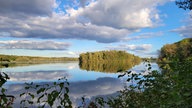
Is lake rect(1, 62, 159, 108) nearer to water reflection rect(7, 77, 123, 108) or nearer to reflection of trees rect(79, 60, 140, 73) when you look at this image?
water reflection rect(7, 77, 123, 108)

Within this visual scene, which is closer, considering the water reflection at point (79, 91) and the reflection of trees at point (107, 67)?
the water reflection at point (79, 91)

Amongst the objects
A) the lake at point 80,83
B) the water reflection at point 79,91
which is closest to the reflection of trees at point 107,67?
the lake at point 80,83

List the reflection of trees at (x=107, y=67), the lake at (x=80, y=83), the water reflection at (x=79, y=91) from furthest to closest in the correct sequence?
the reflection of trees at (x=107, y=67), the lake at (x=80, y=83), the water reflection at (x=79, y=91)

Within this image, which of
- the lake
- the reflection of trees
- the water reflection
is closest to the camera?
the water reflection

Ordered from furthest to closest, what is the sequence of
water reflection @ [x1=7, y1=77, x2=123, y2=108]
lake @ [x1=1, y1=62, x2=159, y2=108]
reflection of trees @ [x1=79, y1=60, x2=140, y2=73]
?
reflection of trees @ [x1=79, y1=60, x2=140, y2=73] < lake @ [x1=1, y1=62, x2=159, y2=108] < water reflection @ [x1=7, y1=77, x2=123, y2=108]

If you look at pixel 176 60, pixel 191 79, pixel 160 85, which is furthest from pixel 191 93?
pixel 160 85

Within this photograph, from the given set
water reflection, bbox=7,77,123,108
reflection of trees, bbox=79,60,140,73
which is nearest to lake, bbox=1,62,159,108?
water reflection, bbox=7,77,123,108

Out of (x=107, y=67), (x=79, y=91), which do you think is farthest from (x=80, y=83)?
(x=107, y=67)

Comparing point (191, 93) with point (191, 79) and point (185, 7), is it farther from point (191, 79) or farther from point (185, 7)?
point (185, 7)

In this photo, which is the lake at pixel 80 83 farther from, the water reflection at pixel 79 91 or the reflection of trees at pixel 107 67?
the reflection of trees at pixel 107 67

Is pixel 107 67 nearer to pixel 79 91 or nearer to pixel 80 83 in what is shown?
pixel 80 83

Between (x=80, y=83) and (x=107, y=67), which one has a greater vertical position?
(x=80, y=83)

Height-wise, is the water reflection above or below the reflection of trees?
above

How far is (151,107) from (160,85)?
29.9 inches
